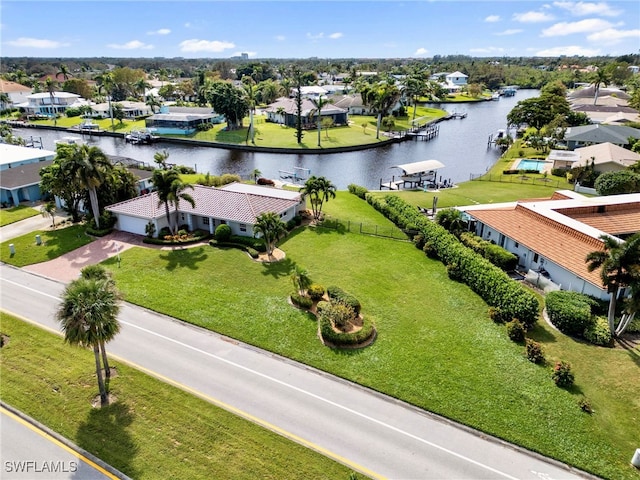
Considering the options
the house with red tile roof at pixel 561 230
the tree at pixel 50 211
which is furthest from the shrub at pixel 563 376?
the tree at pixel 50 211

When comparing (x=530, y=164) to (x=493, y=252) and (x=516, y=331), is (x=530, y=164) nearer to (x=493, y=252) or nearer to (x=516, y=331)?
(x=493, y=252)

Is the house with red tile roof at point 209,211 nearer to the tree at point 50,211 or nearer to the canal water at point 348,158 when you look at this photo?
the tree at point 50,211

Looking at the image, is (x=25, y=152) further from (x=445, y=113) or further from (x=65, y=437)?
(x=445, y=113)

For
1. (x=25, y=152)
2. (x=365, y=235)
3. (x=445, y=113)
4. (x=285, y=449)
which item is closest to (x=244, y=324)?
(x=285, y=449)

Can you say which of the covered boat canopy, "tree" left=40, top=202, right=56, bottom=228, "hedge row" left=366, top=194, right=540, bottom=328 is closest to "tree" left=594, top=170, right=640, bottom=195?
the covered boat canopy

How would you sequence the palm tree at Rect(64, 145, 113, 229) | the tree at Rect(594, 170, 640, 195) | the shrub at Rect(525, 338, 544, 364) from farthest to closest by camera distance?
the tree at Rect(594, 170, 640, 195) → the palm tree at Rect(64, 145, 113, 229) → the shrub at Rect(525, 338, 544, 364)

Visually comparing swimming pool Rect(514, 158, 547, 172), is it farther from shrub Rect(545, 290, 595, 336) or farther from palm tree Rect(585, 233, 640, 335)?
palm tree Rect(585, 233, 640, 335)
